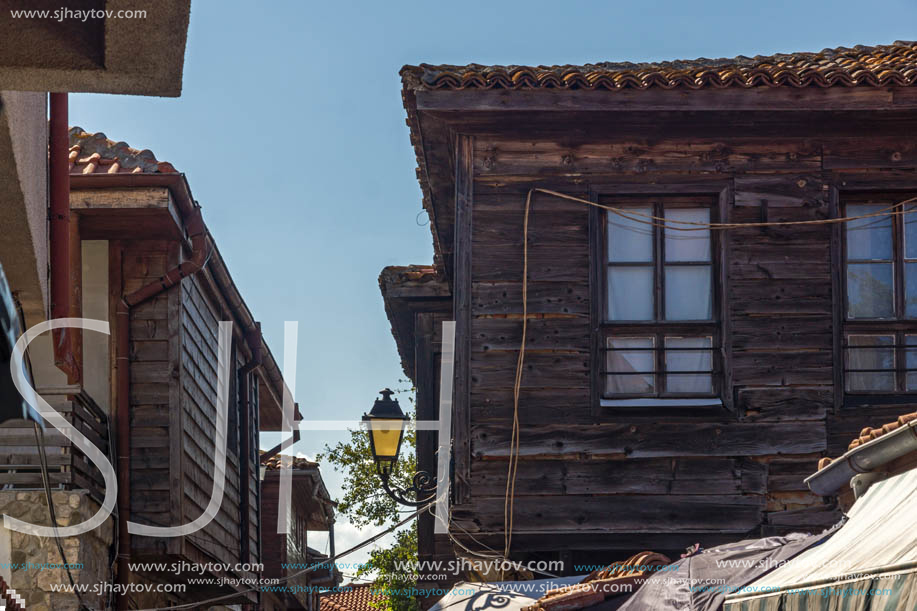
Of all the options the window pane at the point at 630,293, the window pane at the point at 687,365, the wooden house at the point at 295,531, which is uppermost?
the window pane at the point at 630,293

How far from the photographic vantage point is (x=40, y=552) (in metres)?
9.62

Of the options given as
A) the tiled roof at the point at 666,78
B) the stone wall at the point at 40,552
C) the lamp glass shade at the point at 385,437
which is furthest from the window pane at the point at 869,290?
the stone wall at the point at 40,552

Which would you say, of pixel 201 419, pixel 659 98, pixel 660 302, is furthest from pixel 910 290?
pixel 201 419

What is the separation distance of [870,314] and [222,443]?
8.27 meters

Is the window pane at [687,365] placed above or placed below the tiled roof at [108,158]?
below

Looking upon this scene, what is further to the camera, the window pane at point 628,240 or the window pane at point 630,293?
the window pane at point 628,240

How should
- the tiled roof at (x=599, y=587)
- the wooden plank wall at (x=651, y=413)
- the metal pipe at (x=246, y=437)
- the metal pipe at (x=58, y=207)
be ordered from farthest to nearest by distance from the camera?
the metal pipe at (x=246, y=437) → the wooden plank wall at (x=651, y=413) → the metal pipe at (x=58, y=207) → the tiled roof at (x=599, y=587)

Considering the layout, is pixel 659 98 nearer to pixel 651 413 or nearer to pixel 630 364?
pixel 630 364

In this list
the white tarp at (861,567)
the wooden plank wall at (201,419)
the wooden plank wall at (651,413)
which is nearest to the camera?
the white tarp at (861,567)

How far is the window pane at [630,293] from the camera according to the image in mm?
9398

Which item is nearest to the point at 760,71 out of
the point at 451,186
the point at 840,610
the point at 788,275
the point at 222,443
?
the point at 788,275

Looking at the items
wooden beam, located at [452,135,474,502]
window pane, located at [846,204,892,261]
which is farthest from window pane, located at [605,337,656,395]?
window pane, located at [846,204,892,261]

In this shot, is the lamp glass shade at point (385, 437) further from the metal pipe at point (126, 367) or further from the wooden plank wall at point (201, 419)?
the metal pipe at point (126, 367)

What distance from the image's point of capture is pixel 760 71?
9.29m
